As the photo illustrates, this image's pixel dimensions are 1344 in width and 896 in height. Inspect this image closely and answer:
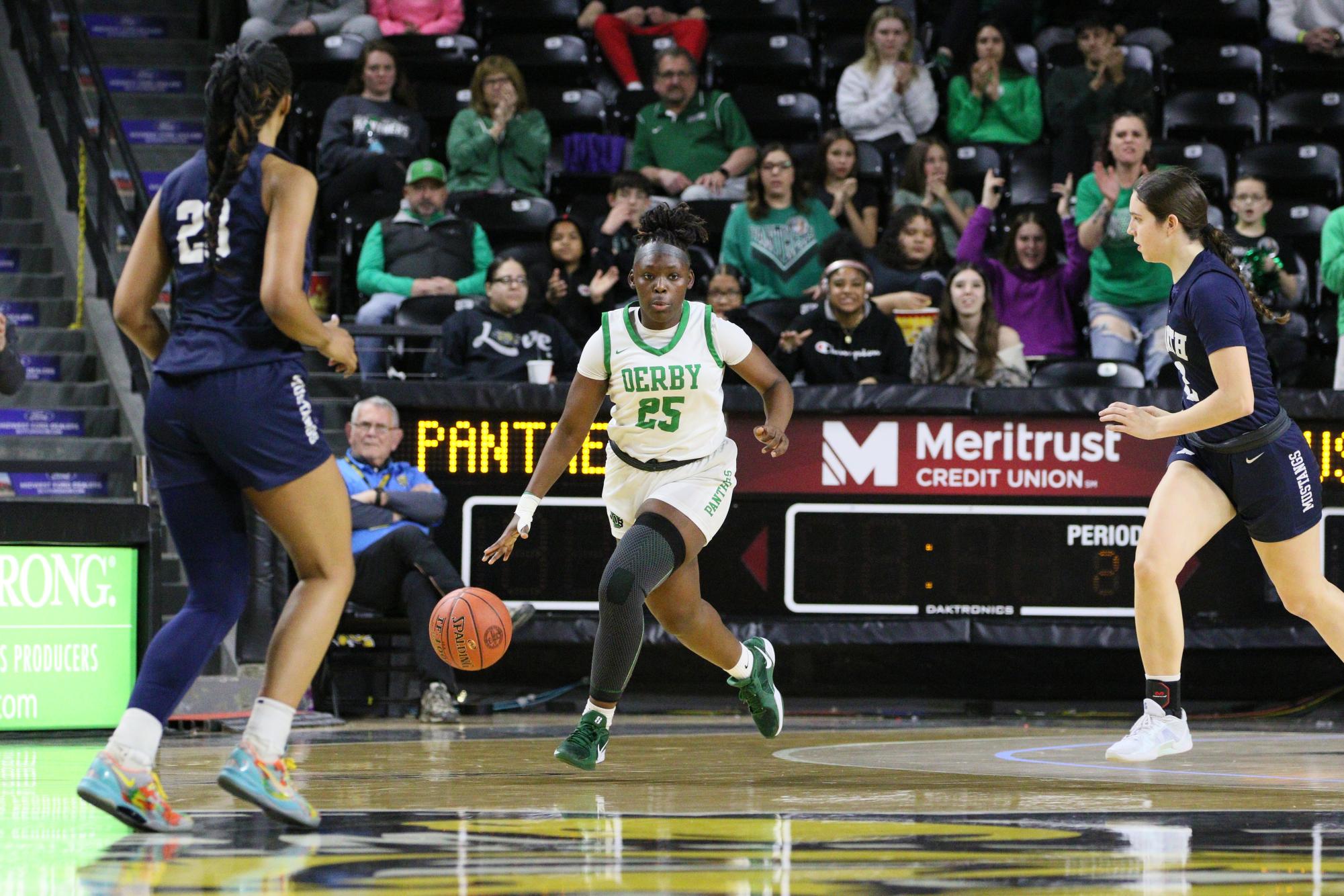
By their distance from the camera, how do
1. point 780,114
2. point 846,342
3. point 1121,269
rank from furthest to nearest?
point 780,114, point 1121,269, point 846,342

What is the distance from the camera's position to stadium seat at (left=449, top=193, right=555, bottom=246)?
1292cm

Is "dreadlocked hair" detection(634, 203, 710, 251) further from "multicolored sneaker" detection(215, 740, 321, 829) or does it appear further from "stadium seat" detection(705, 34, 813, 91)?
"stadium seat" detection(705, 34, 813, 91)

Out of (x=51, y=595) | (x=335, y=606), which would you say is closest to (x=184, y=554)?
(x=335, y=606)

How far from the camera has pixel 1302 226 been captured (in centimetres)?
1270

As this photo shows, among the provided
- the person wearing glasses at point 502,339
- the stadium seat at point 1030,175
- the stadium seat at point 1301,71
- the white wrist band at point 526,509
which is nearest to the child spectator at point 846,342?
the person wearing glasses at point 502,339

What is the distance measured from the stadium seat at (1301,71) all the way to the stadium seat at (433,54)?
6.29 m

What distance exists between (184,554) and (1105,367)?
21.8 feet

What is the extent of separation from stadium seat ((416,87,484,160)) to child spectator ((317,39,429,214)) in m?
0.89

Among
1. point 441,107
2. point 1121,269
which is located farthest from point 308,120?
point 1121,269

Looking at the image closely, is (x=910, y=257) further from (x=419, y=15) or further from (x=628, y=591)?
(x=628, y=591)

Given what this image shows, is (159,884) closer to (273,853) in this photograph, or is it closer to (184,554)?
(273,853)

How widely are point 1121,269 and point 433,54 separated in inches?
233

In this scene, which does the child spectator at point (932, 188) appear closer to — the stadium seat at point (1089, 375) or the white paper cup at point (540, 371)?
the stadium seat at point (1089, 375)

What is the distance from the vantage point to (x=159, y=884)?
12.1 ft
